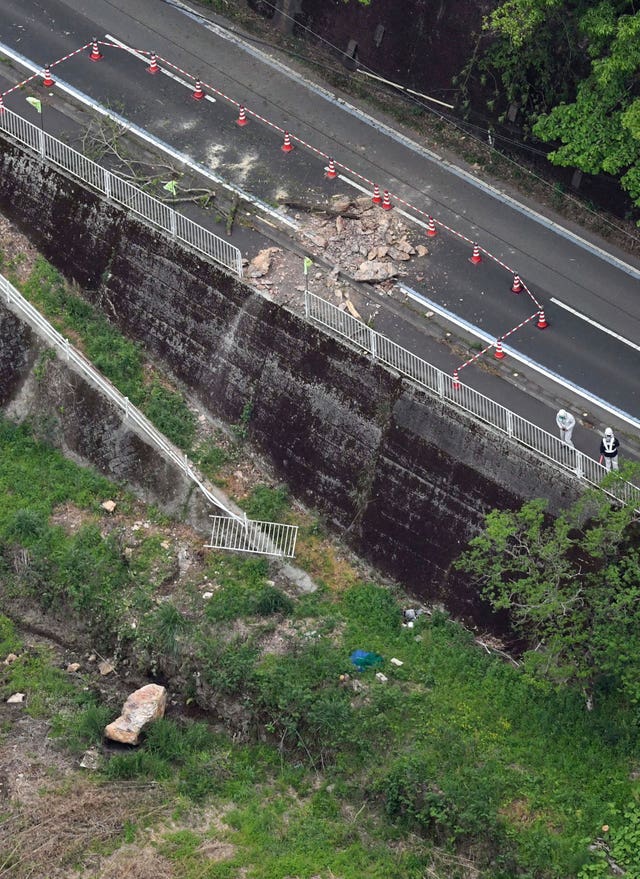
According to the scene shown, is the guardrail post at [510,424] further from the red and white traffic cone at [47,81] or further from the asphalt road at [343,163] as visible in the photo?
the red and white traffic cone at [47,81]

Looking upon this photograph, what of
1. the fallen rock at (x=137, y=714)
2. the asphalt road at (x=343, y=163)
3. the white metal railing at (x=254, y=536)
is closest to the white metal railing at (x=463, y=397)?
the asphalt road at (x=343, y=163)

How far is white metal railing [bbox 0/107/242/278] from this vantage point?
3512 cm

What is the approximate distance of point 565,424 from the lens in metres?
31.0

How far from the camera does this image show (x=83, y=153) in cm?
3700

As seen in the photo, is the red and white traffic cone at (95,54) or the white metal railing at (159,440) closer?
the white metal railing at (159,440)

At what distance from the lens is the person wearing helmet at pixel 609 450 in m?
30.4

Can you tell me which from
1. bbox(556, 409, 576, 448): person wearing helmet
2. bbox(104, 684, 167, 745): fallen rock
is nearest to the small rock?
bbox(104, 684, 167, 745): fallen rock

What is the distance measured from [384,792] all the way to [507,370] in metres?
10.1

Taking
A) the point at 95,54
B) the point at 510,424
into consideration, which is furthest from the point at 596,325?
the point at 95,54

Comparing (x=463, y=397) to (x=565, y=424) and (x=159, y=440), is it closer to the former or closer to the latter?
(x=565, y=424)

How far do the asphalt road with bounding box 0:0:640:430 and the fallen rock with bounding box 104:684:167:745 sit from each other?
1146 cm

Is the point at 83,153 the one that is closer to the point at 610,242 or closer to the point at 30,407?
the point at 30,407

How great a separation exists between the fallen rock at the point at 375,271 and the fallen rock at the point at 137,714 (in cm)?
1095

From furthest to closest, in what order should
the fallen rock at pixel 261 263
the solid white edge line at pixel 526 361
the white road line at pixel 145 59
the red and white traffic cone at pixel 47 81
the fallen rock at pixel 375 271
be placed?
the red and white traffic cone at pixel 47 81 < the white road line at pixel 145 59 < the fallen rock at pixel 261 263 < the fallen rock at pixel 375 271 < the solid white edge line at pixel 526 361
